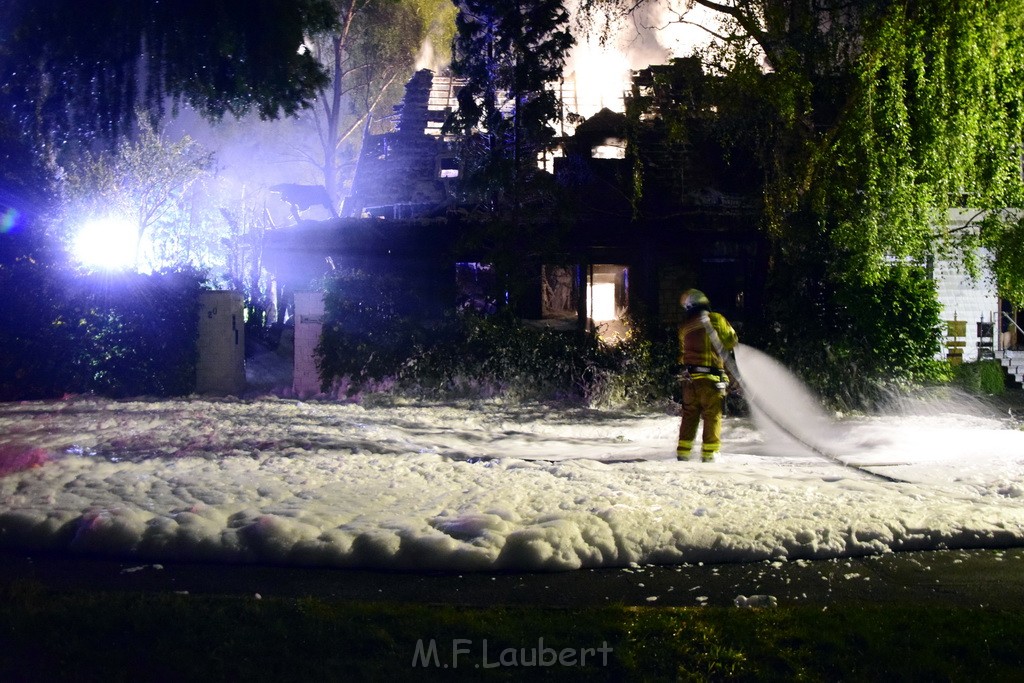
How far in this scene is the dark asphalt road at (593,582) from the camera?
195 inches

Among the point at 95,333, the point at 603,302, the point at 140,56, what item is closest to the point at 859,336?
the point at 603,302

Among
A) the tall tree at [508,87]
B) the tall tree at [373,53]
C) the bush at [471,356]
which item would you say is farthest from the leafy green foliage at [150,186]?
the bush at [471,356]

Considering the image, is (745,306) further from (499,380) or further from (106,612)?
(106,612)

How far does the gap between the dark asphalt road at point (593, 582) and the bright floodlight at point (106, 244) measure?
11056mm

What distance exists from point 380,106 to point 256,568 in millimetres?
43473

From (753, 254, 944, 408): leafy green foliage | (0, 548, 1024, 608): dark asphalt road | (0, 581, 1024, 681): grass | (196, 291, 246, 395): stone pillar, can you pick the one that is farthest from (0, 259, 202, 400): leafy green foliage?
(0, 581, 1024, 681): grass

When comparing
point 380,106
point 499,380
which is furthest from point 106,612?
point 380,106

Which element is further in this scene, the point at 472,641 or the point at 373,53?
the point at 373,53

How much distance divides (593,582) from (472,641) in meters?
1.29

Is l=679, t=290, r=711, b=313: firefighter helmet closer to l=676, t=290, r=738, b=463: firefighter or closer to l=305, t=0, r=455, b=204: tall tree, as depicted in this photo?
l=676, t=290, r=738, b=463: firefighter

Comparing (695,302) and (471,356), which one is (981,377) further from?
(695,302)

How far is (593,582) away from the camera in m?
5.29

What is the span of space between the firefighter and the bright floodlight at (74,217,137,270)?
10528 mm

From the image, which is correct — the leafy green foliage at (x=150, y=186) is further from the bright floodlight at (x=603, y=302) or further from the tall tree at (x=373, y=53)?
the bright floodlight at (x=603, y=302)
